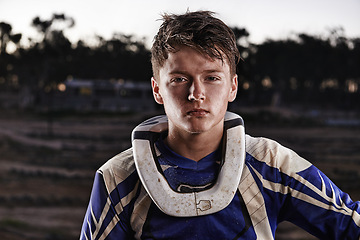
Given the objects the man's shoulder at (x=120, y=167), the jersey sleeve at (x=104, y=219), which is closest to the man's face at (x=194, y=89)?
the man's shoulder at (x=120, y=167)

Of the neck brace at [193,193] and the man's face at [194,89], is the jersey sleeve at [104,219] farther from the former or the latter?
the man's face at [194,89]

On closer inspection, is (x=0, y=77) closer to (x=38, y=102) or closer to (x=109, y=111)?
(x=38, y=102)

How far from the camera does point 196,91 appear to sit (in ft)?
4.17

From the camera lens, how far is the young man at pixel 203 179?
1.28 meters

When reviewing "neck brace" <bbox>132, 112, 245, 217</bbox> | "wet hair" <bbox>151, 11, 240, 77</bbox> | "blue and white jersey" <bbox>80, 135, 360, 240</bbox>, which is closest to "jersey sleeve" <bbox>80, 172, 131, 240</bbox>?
"blue and white jersey" <bbox>80, 135, 360, 240</bbox>

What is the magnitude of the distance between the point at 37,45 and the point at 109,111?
9954 mm

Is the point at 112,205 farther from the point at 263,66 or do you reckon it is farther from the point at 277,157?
the point at 263,66

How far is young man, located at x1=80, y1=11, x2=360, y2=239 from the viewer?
4.20 feet

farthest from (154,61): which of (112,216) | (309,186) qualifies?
(309,186)

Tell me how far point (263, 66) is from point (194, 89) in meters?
30.9

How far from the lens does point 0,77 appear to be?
34.5 metres

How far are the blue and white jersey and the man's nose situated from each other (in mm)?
229

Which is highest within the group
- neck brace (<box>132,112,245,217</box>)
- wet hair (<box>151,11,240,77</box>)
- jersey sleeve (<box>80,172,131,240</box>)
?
wet hair (<box>151,11,240,77</box>)

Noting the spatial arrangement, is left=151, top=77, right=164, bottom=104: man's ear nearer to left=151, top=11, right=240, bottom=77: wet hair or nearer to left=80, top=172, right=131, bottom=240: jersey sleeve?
left=151, top=11, right=240, bottom=77: wet hair
